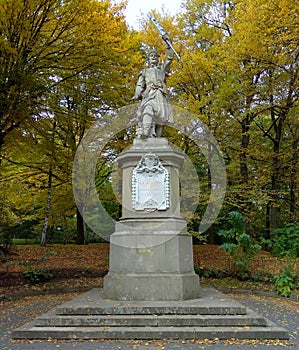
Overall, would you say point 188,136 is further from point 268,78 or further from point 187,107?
point 268,78

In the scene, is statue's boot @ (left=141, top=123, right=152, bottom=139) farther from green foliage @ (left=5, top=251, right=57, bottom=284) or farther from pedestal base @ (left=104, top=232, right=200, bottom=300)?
green foliage @ (left=5, top=251, right=57, bottom=284)

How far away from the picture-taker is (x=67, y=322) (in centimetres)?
580

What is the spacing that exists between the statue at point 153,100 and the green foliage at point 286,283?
533cm

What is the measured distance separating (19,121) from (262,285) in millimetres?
8352

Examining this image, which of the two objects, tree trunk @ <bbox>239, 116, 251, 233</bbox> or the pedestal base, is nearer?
the pedestal base

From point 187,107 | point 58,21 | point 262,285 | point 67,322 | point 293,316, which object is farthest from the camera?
point 187,107

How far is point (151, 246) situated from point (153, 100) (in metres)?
3.31

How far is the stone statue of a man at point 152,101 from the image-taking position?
845 centimetres

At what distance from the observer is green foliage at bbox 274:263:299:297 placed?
9.91 metres

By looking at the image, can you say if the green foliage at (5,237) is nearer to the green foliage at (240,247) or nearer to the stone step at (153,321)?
the green foliage at (240,247)

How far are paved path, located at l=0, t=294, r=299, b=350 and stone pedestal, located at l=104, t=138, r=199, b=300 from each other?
1.71 meters

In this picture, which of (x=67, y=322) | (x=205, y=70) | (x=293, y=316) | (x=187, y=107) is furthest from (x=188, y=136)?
(x=67, y=322)

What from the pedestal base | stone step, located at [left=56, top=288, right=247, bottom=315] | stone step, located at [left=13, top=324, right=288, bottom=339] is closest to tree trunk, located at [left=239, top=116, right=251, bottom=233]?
the pedestal base

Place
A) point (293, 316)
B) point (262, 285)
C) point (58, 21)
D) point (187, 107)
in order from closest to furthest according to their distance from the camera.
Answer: point (293, 316), point (58, 21), point (262, 285), point (187, 107)
